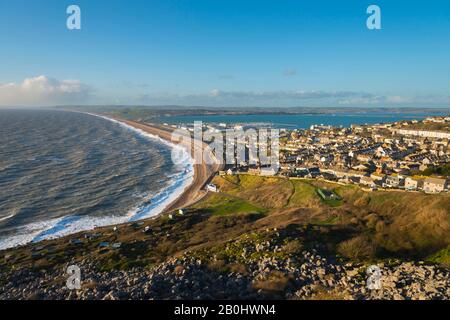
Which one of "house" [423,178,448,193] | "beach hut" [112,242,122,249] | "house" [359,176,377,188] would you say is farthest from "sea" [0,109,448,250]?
"house" [423,178,448,193]

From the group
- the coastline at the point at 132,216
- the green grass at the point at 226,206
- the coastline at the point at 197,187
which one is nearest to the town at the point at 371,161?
the coastline at the point at 197,187

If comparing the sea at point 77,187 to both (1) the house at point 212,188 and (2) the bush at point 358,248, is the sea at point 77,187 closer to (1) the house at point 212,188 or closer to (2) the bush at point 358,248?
(1) the house at point 212,188

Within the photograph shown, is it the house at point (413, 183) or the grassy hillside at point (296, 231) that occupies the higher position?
the house at point (413, 183)

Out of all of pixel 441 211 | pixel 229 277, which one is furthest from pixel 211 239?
pixel 441 211

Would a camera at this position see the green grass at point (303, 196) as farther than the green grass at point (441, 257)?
Yes

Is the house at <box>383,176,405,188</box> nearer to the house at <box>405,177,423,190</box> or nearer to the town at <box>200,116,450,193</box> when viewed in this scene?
the town at <box>200,116,450,193</box>

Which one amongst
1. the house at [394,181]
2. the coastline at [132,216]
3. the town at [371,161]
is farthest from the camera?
the town at [371,161]
